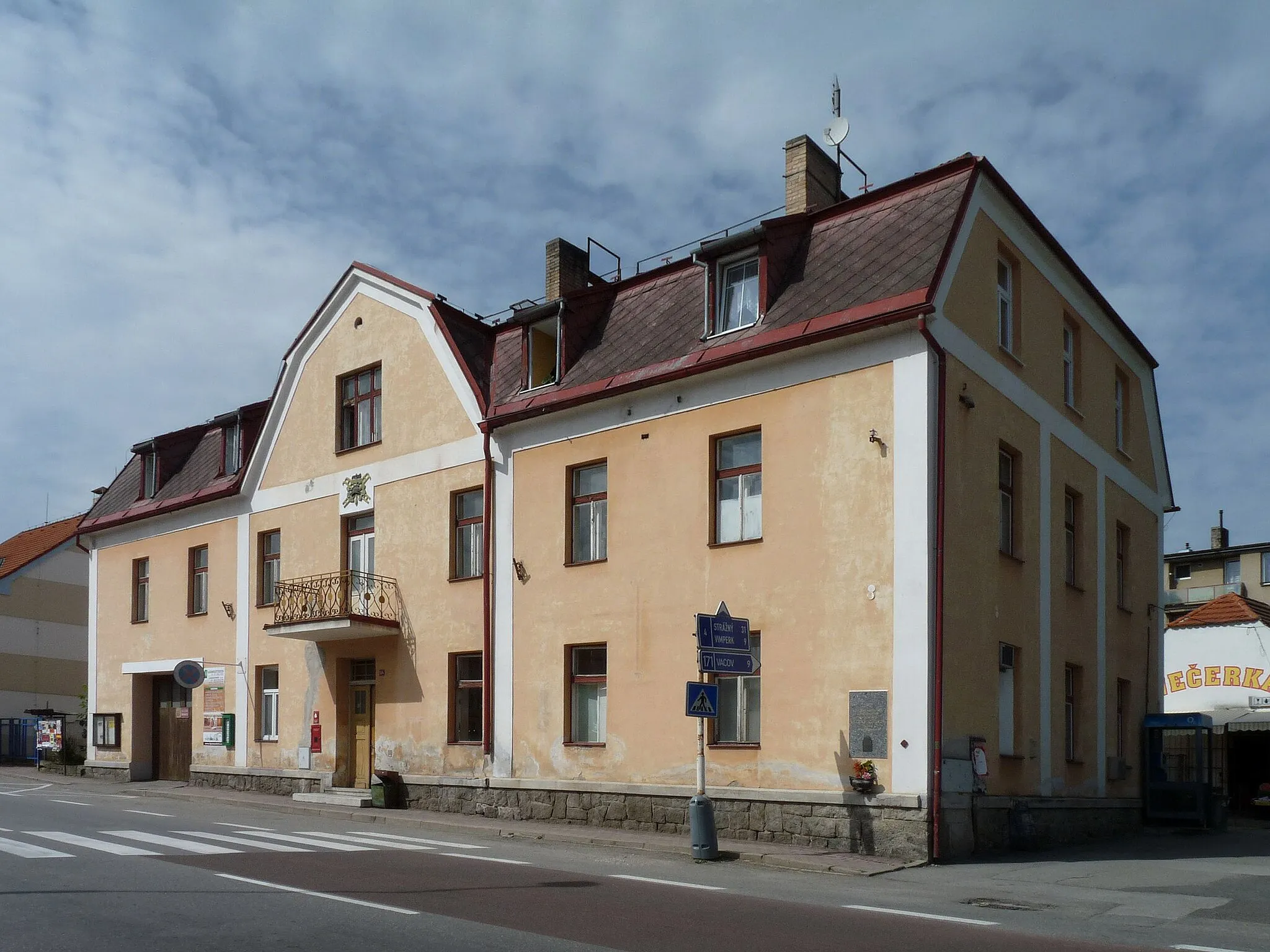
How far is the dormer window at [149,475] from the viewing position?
30.9 meters

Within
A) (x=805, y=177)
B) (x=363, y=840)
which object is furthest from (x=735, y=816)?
(x=805, y=177)

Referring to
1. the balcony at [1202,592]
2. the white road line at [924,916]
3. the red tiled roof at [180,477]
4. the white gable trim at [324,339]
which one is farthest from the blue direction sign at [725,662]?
the balcony at [1202,592]

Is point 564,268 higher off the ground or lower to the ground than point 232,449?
higher

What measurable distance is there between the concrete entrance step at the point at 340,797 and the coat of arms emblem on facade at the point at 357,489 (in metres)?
5.38

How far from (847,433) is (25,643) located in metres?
37.5

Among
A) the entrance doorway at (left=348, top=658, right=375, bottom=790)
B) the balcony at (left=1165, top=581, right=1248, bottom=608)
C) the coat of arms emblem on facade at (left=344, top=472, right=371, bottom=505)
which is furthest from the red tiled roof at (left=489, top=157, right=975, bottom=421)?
the balcony at (left=1165, top=581, right=1248, bottom=608)

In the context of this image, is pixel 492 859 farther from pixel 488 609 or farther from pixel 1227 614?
pixel 1227 614

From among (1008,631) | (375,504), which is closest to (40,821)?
(375,504)

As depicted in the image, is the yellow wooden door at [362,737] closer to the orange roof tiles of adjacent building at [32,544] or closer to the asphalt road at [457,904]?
the asphalt road at [457,904]

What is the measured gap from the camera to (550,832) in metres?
18.3

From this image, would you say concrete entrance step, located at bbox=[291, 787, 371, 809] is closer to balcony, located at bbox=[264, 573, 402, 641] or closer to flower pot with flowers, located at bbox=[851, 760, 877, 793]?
balcony, located at bbox=[264, 573, 402, 641]

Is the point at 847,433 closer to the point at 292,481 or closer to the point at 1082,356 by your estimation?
the point at 1082,356

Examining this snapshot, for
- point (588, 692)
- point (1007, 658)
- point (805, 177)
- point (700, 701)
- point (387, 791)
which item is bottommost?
point (387, 791)

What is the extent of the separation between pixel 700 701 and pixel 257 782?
13.7m
